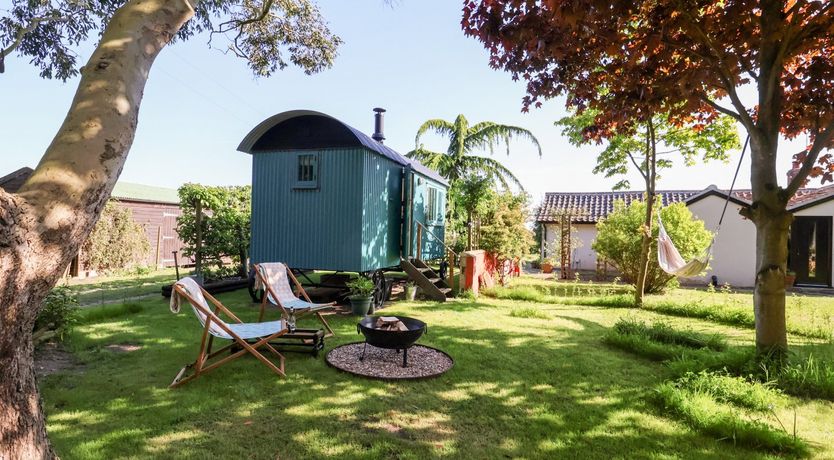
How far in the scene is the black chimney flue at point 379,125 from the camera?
11367mm

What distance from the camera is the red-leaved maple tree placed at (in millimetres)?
4230

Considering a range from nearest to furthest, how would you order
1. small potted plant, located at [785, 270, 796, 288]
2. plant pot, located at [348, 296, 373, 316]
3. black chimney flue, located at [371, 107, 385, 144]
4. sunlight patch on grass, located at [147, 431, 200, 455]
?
sunlight patch on grass, located at [147, 431, 200, 455] < plant pot, located at [348, 296, 373, 316] < black chimney flue, located at [371, 107, 385, 144] < small potted plant, located at [785, 270, 796, 288]

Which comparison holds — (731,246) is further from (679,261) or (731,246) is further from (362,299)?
(362,299)

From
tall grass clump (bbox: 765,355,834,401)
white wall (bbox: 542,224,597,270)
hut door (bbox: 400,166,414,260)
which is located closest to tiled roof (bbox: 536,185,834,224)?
white wall (bbox: 542,224,597,270)

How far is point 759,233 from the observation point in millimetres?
4832

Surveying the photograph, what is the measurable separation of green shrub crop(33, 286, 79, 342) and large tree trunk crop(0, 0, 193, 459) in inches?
160

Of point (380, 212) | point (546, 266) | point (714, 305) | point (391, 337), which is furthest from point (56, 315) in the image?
point (546, 266)

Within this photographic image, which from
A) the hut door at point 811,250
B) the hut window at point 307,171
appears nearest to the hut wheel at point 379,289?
the hut window at point 307,171

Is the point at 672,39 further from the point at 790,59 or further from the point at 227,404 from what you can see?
the point at 227,404

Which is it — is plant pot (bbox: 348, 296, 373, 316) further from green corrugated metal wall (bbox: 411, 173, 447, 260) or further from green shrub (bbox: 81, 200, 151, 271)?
green shrub (bbox: 81, 200, 151, 271)

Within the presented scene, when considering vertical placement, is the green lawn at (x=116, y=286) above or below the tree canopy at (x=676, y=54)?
below

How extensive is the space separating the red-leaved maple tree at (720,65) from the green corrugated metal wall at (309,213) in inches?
160

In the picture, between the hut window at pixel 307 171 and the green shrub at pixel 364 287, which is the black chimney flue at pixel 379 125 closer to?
the hut window at pixel 307 171

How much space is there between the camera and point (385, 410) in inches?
145
